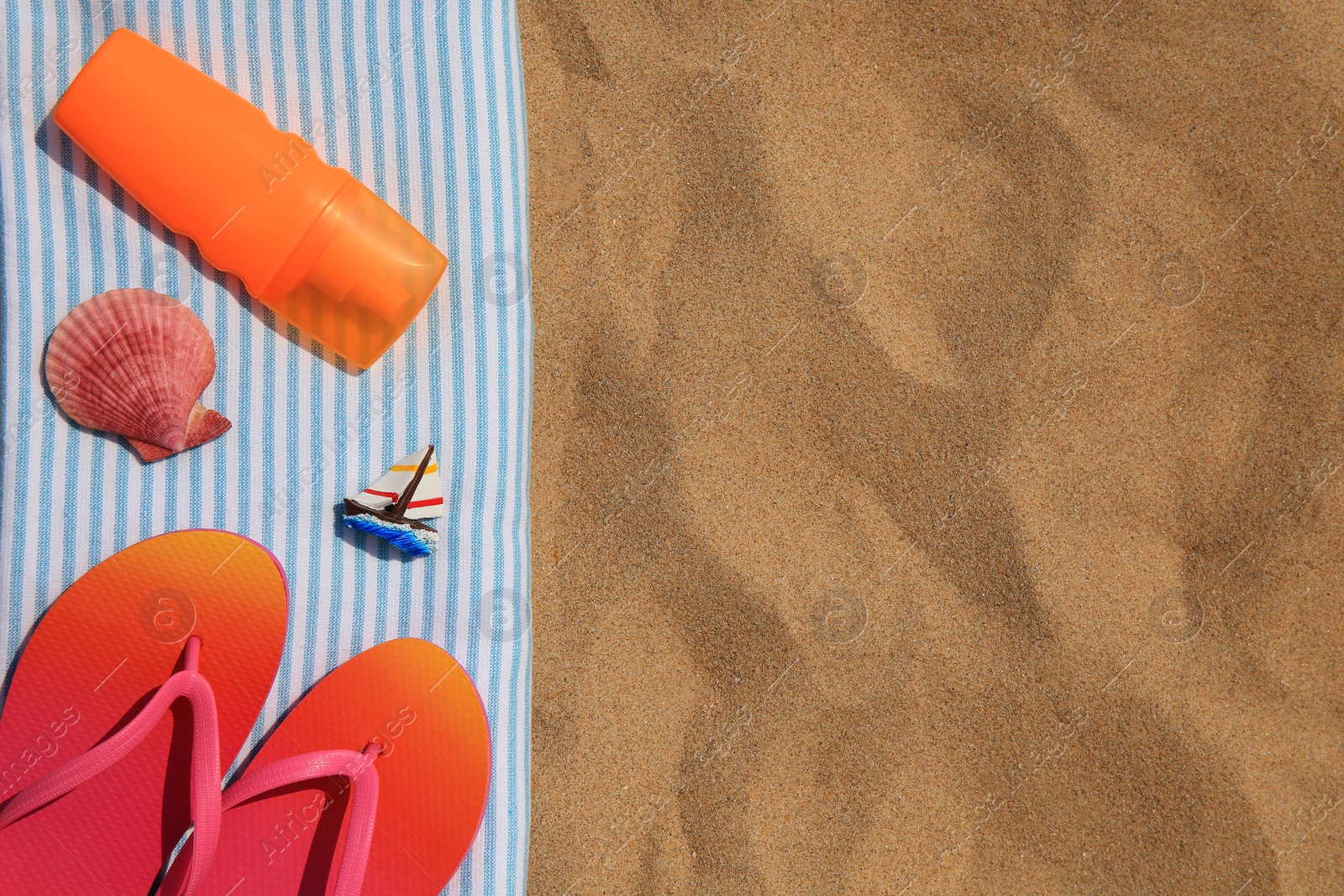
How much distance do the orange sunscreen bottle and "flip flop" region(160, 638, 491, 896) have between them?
0.66 meters

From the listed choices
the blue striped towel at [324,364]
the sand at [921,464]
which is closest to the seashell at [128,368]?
the blue striped towel at [324,364]

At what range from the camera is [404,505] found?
139 centimetres

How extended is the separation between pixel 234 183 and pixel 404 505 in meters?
0.59

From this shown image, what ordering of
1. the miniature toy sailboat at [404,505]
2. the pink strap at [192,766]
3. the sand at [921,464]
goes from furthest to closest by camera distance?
the sand at [921,464] < the miniature toy sailboat at [404,505] < the pink strap at [192,766]

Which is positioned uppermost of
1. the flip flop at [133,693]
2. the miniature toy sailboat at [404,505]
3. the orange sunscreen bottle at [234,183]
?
the orange sunscreen bottle at [234,183]

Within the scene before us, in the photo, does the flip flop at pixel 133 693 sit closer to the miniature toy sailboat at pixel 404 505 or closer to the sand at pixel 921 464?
the miniature toy sailboat at pixel 404 505

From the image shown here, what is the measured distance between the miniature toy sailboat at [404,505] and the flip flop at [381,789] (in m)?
0.20

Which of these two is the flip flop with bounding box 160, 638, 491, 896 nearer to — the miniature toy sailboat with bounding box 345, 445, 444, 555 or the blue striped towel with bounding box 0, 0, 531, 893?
the blue striped towel with bounding box 0, 0, 531, 893

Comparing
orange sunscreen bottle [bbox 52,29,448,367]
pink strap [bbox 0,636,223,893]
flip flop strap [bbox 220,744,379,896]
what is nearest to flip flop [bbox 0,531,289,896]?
pink strap [bbox 0,636,223,893]

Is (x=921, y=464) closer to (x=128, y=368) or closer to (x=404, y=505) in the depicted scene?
(x=404, y=505)

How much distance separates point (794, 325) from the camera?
1684 millimetres

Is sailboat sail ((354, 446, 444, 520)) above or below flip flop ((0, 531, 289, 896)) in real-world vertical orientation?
above

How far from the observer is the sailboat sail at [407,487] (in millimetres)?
1401

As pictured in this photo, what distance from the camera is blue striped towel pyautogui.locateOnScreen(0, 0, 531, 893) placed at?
4.36ft
